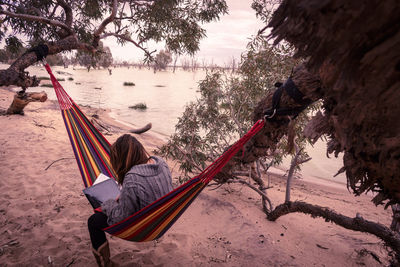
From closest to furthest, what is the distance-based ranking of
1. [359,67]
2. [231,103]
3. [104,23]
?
[359,67], [104,23], [231,103]

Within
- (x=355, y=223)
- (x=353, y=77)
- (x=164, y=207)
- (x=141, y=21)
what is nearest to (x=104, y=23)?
(x=141, y=21)

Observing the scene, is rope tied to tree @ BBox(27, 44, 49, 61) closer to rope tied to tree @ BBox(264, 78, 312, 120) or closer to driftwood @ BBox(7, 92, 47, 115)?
rope tied to tree @ BBox(264, 78, 312, 120)

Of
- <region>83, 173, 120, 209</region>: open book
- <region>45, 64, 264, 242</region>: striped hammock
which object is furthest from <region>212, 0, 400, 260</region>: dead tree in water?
<region>83, 173, 120, 209</region>: open book

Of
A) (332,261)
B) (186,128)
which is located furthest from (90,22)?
(332,261)

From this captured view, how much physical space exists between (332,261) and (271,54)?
2.46 m

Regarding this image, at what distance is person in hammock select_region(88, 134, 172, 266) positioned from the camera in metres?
1.27

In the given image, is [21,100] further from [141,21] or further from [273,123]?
[273,123]

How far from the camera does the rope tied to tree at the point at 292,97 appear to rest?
3.52 ft

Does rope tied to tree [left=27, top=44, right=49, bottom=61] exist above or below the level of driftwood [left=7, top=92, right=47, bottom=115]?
above

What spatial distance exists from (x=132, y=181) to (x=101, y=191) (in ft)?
1.87

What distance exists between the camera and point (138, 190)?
1275 millimetres

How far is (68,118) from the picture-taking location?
7.52 feet

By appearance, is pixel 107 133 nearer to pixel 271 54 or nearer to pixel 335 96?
pixel 271 54

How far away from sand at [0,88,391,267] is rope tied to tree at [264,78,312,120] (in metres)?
1.38
